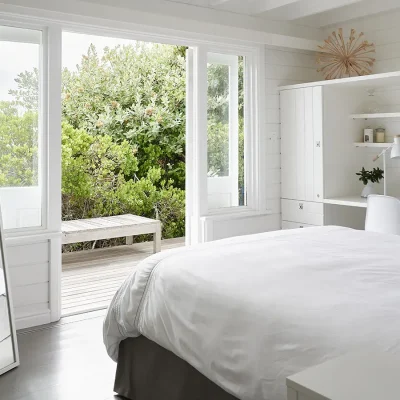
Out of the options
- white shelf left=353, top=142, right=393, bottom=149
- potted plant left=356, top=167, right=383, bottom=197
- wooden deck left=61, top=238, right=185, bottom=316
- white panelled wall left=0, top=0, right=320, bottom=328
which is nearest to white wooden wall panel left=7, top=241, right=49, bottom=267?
white panelled wall left=0, top=0, right=320, bottom=328

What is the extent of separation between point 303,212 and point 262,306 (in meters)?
3.22

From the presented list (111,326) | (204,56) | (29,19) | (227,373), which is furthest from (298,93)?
(227,373)

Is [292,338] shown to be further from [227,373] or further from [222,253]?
[222,253]

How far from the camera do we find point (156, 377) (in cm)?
242

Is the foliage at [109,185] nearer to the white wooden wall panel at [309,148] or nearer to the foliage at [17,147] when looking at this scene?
the foliage at [17,147]

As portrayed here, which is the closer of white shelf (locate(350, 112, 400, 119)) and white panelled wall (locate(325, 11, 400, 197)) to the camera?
white shelf (locate(350, 112, 400, 119))

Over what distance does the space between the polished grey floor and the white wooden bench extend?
193 cm

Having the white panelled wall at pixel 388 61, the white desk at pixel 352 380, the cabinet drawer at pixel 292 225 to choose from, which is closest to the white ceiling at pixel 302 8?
the white panelled wall at pixel 388 61

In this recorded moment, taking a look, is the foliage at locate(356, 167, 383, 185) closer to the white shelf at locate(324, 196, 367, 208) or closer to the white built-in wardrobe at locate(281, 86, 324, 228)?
the white shelf at locate(324, 196, 367, 208)

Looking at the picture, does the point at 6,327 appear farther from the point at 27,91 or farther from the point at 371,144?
the point at 371,144

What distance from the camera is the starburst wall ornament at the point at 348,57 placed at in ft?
16.1

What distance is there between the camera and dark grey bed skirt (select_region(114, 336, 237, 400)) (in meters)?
2.13

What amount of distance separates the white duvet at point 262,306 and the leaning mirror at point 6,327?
823mm

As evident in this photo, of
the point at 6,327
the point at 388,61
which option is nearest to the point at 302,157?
the point at 388,61
